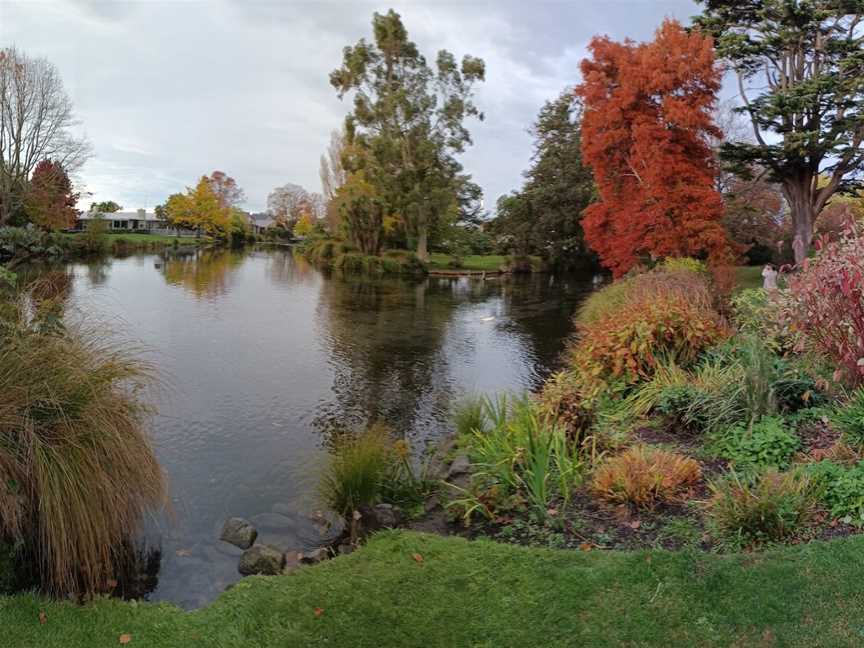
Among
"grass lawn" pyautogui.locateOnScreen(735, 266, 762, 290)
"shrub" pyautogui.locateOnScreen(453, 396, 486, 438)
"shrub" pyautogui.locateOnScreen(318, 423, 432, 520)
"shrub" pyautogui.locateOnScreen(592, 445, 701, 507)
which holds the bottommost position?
"shrub" pyautogui.locateOnScreen(318, 423, 432, 520)

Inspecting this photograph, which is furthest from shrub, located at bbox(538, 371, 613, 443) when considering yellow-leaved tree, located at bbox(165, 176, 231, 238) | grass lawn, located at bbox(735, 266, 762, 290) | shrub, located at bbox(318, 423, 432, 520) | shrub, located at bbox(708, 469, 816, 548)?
yellow-leaved tree, located at bbox(165, 176, 231, 238)

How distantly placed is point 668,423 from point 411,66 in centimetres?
3650

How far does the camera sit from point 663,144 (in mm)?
18094

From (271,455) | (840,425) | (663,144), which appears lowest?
(271,455)

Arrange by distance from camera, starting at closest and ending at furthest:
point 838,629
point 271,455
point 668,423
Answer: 1. point 838,629
2. point 668,423
3. point 271,455

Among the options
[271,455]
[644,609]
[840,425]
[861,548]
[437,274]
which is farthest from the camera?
[437,274]

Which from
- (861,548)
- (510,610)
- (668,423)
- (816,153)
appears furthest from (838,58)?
(510,610)

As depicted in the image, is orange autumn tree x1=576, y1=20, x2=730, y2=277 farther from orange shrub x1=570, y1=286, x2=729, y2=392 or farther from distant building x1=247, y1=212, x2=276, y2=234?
distant building x1=247, y1=212, x2=276, y2=234

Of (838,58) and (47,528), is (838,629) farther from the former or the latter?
(838,58)

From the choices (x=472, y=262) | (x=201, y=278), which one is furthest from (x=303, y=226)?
(x=201, y=278)

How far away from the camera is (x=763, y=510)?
3785 mm

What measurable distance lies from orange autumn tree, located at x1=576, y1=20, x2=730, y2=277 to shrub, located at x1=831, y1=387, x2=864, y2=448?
13727mm

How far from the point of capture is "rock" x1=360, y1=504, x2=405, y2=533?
516 cm

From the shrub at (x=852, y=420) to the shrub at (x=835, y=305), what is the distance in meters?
0.24
